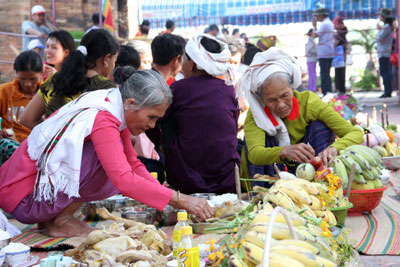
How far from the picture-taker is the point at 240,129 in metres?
6.65

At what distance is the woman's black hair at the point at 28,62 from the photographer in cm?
510

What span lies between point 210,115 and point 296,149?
3.05 ft

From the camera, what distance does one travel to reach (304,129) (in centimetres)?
434

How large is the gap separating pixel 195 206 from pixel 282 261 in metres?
1.36

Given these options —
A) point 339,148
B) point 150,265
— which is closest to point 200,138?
point 339,148

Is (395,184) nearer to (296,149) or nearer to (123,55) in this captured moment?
(296,149)

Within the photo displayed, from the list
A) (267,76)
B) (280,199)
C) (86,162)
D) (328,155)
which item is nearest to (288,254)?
(280,199)

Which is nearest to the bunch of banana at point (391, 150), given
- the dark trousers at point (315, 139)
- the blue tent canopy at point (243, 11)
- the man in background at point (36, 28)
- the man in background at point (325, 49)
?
the dark trousers at point (315, 139)

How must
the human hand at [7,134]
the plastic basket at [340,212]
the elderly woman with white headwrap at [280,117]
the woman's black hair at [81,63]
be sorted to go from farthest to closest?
1. the human hand at [7,134]
2. the woman's black hair at [81,63]
3. the elderly woman with white headwrap at [280,117]
4. the plastic basket at [340,212]

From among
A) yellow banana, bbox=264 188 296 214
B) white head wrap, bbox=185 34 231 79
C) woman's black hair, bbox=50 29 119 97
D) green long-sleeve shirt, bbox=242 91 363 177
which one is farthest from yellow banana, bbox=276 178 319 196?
woman's black hair, bbox=50 29 119 97

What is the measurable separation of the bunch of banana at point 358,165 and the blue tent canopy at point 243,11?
13453 mm

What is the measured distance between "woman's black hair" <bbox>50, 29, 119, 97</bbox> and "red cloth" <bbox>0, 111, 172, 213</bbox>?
90cm

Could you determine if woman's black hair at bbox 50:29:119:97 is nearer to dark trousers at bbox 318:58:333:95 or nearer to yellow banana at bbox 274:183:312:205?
yellow banana at bbox 274:183:312:205

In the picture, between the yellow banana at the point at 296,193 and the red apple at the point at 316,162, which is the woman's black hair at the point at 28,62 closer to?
the red apple at the point at 316,162
